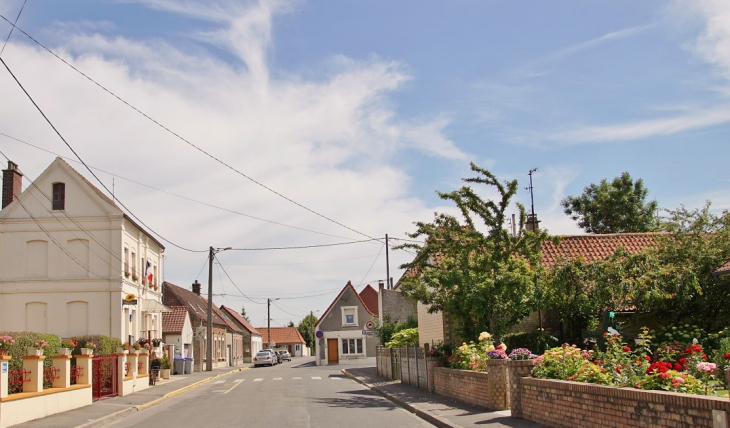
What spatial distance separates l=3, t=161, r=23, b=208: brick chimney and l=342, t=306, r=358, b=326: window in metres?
32.4

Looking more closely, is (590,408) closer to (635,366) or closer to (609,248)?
(635,366)

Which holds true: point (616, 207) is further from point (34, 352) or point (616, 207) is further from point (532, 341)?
point (34, 352)

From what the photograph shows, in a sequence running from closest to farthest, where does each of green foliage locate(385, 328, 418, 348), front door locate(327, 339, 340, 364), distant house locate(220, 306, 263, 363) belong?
green foliage locate(385, 328, 418, 348)
front door locate(327, 339, 340, 364)
distant house locate(220, 306, 263, 363)

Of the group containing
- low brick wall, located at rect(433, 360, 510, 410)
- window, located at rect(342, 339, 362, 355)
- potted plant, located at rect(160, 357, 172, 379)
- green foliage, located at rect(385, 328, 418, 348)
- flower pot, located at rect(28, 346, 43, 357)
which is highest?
flower pot, located at rect(28, 346, 43, 357)

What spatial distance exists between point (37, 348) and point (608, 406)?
13.0 m

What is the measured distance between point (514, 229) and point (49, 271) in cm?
2219

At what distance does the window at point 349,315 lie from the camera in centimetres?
6125

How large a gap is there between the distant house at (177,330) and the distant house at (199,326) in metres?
2.28

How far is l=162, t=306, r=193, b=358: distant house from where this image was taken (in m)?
44.7

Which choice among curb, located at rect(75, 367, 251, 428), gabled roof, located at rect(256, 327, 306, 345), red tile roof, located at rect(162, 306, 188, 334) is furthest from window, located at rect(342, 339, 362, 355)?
gabled roof, located at rect(256, 327, 306, 345)

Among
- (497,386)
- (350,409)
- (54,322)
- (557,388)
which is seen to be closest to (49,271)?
(54,322)

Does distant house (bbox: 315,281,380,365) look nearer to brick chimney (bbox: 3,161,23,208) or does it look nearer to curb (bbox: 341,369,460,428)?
brick chimney (bbox: 3,161,23,208)

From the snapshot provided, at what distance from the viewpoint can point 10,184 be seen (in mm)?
34156

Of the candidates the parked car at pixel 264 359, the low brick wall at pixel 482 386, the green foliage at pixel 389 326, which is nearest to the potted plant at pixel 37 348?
the low brick wall at pixel 482 386
